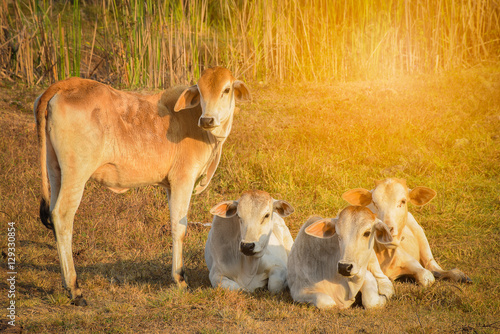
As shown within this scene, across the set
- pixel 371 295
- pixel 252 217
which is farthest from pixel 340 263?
pixel 252 217

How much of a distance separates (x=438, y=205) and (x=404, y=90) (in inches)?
171

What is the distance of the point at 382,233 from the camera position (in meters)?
4.78

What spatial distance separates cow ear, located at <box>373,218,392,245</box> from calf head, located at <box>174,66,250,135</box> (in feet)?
5.78

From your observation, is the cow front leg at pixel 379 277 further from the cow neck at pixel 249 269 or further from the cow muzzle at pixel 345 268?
the cow neck at pixel 249 269

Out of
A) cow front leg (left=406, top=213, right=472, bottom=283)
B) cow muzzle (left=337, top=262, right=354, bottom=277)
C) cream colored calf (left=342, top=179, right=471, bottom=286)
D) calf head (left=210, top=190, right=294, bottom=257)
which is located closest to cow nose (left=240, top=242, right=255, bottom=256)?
calf head (left=210, top=190, right=294, bottom=257)

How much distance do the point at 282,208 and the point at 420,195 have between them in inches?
55.8

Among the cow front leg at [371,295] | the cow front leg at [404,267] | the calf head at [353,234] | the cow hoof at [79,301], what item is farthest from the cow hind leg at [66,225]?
the cow front leg at [404,267]

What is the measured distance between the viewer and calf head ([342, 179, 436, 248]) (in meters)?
5.24

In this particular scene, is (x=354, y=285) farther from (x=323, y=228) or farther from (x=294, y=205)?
(x=294, y=205)

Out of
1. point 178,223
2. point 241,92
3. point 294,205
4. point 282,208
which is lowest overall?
point 294,205

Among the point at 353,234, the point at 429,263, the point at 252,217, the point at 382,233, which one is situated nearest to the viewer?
the point at 353,234

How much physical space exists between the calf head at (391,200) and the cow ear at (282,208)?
579 mm

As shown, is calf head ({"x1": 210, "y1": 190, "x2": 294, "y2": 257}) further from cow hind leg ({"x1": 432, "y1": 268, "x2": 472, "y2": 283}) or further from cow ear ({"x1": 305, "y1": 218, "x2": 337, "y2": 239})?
cow hind leg ({"x1": 432, "y1": 268, "x2": 472, "y2": 283})

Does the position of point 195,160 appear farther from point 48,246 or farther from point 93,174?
point 48,246
